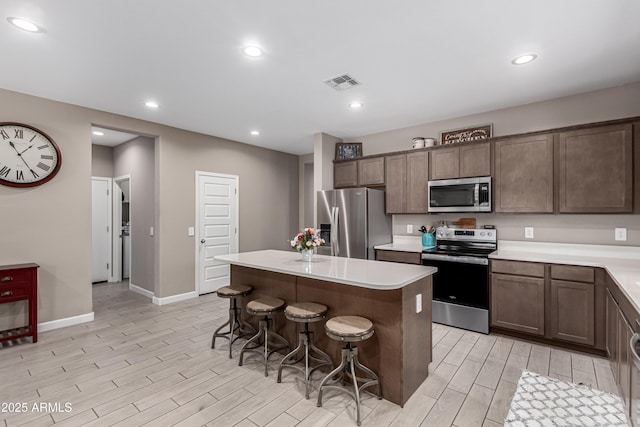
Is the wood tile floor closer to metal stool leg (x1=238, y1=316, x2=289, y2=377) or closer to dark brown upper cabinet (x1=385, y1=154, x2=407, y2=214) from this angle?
metal stool leg (x1=238, y1=316, x2=289, y2=377)

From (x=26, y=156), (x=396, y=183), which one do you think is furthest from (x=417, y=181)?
(x=26, y=156)

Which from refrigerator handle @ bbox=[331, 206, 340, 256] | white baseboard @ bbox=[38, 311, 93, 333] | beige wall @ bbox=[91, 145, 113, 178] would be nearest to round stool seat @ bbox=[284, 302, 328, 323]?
refrigerator handle @ bbox=[331, 206, 340, 256]

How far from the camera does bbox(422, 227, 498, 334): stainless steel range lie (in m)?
3.47

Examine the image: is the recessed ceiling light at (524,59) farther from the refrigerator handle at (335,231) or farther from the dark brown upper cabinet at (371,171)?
the refrigerator handle at (335,231)

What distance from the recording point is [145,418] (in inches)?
81.4

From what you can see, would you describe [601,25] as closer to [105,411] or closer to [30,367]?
[105,411]

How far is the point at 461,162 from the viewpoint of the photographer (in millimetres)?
3994

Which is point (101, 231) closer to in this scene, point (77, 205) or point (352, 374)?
point (77, 205)

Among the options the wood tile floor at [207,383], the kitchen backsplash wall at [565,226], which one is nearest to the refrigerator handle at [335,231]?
the kitchen backsplash wall at [565,226]

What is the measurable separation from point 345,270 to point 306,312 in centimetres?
46

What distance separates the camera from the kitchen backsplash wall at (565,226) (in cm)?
321

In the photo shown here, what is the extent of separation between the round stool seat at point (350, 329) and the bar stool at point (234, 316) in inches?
46.6

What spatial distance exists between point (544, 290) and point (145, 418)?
3.70 metres

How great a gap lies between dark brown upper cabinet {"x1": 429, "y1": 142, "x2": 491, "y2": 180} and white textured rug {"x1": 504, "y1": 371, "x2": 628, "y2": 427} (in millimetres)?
2331
